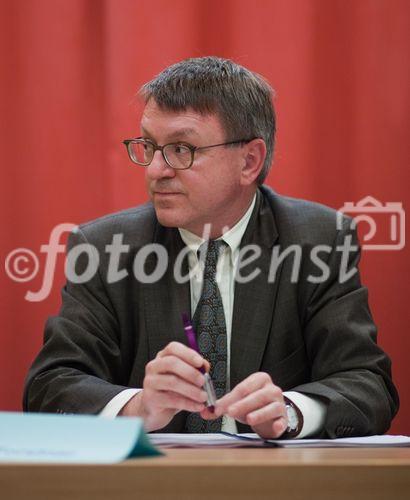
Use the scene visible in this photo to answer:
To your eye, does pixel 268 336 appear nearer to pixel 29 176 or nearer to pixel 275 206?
pixel 275 206

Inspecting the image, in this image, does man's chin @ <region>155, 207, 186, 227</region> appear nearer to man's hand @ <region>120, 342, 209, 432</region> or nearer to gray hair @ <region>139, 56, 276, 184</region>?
gray hair @ <region>139, 56, 276, 184</region>

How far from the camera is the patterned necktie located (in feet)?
6.43

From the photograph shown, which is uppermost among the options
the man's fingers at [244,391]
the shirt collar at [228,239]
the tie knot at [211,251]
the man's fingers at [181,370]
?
the shirt collar at [228,239]

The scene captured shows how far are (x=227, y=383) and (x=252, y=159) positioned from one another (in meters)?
0.56

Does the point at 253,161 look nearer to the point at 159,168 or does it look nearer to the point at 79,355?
the point at 159,168

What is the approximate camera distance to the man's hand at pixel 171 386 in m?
1.49

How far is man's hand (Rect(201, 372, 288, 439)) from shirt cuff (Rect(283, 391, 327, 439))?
109mm

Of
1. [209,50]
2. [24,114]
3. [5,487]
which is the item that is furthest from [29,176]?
[5,487]

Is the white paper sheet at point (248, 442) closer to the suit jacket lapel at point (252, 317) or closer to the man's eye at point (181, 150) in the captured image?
the suit jacket lapel at point (252, 317)

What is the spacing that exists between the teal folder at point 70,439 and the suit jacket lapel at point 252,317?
1.02m

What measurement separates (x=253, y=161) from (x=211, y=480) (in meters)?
1.33

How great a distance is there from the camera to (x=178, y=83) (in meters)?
2.02

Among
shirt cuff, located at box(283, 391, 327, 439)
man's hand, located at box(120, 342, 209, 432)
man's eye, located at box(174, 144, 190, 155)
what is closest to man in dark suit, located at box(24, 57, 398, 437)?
man's eye, located at box(174, 144, 190, 155)
